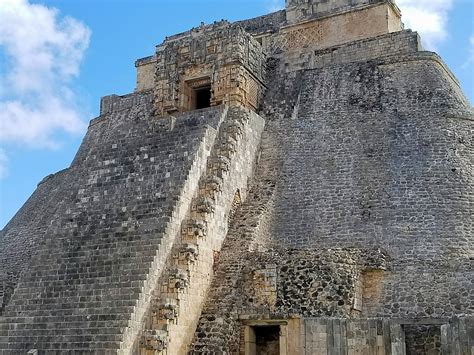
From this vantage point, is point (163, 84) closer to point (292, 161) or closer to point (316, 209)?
point (292, 161)

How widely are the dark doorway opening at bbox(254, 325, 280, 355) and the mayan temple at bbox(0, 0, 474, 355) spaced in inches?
1.5

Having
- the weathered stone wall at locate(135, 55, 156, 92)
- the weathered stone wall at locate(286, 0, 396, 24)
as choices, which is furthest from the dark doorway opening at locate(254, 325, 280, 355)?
the weathered stone wall at locate(135, 55, 156, 92)

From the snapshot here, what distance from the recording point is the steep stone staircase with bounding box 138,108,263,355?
12.4 m

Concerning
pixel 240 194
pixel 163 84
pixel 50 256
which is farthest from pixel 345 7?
pixel 50 256

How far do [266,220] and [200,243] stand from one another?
212cm

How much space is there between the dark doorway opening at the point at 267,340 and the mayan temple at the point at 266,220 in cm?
4

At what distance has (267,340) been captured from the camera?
12945 millimetres

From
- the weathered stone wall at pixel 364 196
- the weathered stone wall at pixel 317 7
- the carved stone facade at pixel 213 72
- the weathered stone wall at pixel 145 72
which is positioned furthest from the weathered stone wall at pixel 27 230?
the weathered stone wall at pixel 317 7

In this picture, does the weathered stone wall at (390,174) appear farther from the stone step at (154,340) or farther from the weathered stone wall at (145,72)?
the weathered stone wall at (145,72)

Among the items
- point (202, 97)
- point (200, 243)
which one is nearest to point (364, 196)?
point (200, 243)

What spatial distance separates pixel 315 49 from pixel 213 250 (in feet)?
31.8

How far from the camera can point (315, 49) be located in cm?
2139

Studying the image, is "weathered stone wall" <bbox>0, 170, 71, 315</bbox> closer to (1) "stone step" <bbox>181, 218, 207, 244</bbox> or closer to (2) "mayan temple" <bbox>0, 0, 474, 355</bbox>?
(2) "mayan temple" <bbox>0, 0, 474, 355</bbox>

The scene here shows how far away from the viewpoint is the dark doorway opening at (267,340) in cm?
1284
